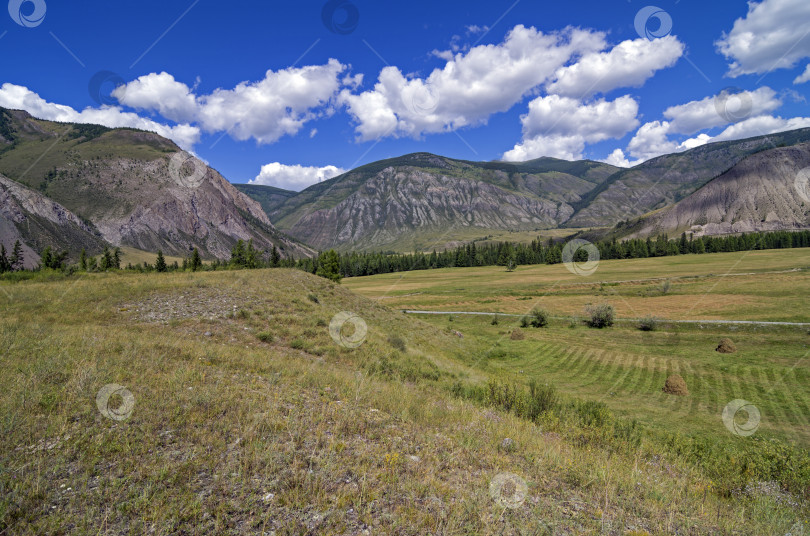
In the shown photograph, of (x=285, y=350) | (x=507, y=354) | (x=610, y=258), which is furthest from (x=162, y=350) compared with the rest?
(x=610, y=258)

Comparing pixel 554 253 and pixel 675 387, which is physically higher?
pixel 554 253

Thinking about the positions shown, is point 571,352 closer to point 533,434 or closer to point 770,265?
point 533,434

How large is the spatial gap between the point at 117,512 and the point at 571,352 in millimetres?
40298

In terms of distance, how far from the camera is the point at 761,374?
26.6 metres

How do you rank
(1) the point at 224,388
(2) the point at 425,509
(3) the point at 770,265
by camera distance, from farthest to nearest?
(3) the point at 770,265
(1) the point at 224,388
(2) the point at 425,509

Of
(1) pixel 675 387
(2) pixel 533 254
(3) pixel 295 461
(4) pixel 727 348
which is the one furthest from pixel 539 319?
(2) pixel 533 254

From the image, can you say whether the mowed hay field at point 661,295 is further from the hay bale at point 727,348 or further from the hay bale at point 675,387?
the hay bale at point 675,387
